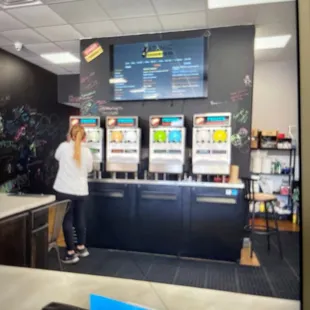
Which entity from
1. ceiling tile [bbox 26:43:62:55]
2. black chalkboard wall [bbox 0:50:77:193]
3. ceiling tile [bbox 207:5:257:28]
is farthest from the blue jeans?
ceiling tile [bbox 207:5:257:28]

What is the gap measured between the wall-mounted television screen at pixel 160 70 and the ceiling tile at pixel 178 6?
42 cm

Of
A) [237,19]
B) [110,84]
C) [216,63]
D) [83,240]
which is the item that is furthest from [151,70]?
[83,240]

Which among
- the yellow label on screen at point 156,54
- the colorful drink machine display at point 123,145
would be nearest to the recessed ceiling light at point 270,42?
the yellow label on screen at point 156,54

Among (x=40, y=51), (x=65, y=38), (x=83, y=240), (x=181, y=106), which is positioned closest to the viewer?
(x=83, y=240)

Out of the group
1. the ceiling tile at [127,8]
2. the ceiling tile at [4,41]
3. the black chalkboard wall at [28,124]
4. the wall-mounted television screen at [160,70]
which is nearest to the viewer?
the ceiling tile at [127,8]

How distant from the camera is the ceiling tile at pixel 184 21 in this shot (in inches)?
117

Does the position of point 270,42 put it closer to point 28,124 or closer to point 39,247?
point 39,247

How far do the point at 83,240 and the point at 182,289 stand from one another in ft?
8.38

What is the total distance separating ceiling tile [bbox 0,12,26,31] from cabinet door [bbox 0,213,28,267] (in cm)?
240

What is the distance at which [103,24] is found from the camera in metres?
3.19

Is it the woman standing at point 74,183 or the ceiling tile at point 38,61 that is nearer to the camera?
the woman standing at point 74,183

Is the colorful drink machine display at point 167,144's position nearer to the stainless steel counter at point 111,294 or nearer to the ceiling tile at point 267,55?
the ceiling tile at point 267,55

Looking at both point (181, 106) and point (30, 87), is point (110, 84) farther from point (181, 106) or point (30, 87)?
point (30, 87)

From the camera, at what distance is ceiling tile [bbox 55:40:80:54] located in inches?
149
